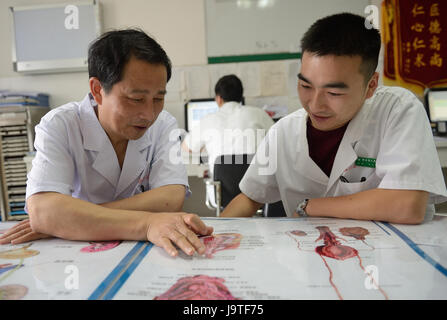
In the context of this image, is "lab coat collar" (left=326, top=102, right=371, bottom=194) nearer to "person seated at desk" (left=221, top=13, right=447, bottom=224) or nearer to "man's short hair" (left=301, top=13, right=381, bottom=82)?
"person seated at desk" (left=221, top=13, right=447, bottom=224)

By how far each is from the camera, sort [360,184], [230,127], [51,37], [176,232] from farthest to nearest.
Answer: [51,37]
[230,127]
[360,184]
[176,232]

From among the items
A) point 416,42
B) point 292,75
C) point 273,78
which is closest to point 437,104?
point 416,42

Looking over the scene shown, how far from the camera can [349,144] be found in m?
0.99

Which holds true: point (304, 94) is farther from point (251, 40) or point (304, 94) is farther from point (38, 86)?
point (38, 86)

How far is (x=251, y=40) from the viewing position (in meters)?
2.88

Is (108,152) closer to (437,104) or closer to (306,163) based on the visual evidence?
(306,163)

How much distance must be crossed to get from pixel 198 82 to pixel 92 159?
6.78 feet

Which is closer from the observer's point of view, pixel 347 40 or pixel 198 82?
pixel 347 40

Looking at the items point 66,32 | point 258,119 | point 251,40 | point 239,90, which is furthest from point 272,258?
point 66,32

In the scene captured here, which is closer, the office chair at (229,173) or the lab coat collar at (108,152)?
the lab coat collar at (108,152)

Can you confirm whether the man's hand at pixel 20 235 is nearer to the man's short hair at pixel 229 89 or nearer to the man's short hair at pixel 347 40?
the man's short hair at pixel 347 40

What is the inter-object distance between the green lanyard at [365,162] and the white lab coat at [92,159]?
582 millimetres

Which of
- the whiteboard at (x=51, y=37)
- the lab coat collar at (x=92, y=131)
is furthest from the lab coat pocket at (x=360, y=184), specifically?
the whiteboard at (x=51, y=37)

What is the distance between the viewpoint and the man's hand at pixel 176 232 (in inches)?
25.2
